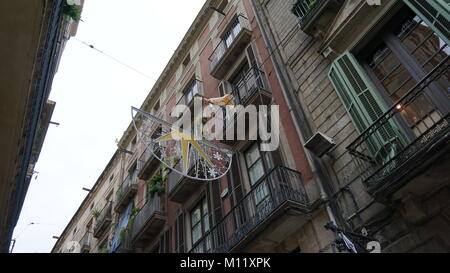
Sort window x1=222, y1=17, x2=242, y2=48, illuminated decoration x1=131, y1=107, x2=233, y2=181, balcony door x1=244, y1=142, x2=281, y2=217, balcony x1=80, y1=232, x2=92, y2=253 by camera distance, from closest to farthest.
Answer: balcony door x1=244, y1=142, x2=281, y2=217, illuminated decoration x1=131, y1=107, x2=233, y2=181, window x1=222, y1=17, x2=242, y2=48, balcony x1=80, y1=232, x2=92, y2=253

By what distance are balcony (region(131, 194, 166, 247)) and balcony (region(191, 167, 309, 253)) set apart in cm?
545

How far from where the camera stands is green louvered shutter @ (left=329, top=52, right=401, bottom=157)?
638 cm

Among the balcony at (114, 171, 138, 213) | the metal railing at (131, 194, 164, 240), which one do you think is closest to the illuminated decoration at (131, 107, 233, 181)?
the metal railing at (131, 194, 164, 240)

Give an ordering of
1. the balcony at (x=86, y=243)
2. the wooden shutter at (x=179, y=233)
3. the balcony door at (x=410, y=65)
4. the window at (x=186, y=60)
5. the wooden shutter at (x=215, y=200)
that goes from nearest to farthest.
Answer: the balcony door at (x=410, y=65) → the wooden shutter at (x=215, y=200) → the wooden shutter at (x=179, y=233) → the window at (x=186, y=60) → the balcony at (x=86, y=243)

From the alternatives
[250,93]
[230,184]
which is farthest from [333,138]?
[230,184]

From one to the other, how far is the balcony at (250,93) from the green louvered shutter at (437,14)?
15.0 feet

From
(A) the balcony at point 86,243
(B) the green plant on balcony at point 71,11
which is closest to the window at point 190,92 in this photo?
(B) the green plant on balcony at point 71,11

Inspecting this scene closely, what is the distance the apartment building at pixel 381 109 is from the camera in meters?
5.52

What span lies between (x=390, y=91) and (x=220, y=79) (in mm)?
7760

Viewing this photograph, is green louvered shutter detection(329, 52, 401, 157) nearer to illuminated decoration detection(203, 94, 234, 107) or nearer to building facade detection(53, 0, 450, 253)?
building facade detection(53, 0, 450, 253)

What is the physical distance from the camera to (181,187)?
12445 mm

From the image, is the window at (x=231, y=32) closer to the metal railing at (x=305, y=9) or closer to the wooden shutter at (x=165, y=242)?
the metal railing at (x=305, y=9)

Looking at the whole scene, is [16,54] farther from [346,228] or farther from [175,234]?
[175,234]

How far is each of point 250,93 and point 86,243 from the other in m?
16.6
